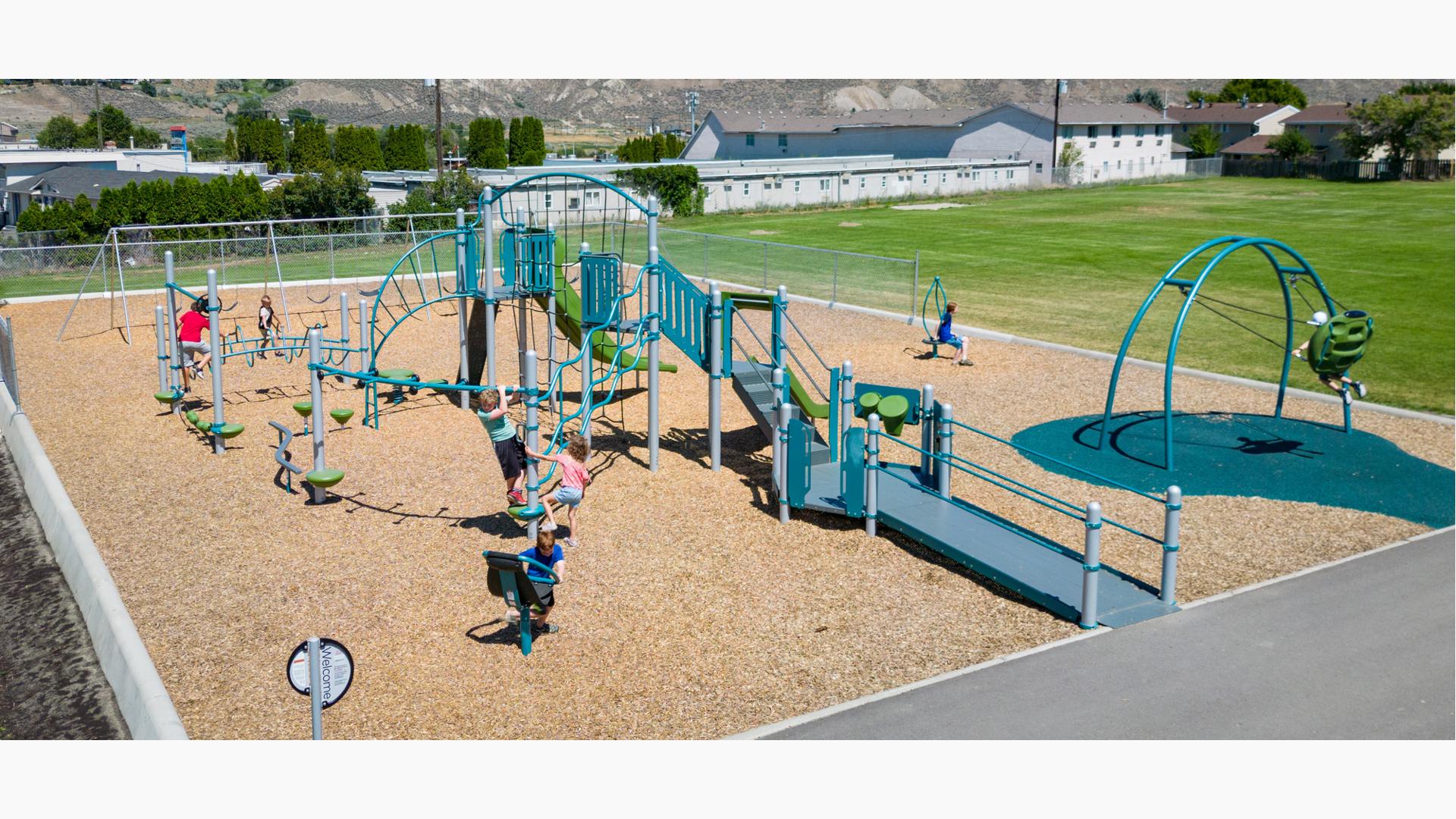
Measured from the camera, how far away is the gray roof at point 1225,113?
97.0m

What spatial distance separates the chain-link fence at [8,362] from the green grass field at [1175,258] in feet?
57.2

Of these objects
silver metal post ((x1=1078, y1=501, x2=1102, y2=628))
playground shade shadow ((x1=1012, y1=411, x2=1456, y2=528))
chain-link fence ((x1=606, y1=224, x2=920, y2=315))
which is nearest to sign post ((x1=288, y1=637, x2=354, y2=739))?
silver metal post ((x1=1078, y1=501, x2=1102, y2=628))

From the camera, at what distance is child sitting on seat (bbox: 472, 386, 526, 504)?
12.8 meters

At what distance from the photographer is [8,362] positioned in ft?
62.9

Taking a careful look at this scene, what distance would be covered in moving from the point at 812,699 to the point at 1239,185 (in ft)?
234

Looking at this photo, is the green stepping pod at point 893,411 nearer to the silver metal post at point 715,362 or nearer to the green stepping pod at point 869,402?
the green stepping pod at point 869,402

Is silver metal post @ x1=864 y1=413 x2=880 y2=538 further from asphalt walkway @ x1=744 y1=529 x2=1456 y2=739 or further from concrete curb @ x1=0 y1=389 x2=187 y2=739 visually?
concrete curb @ x1=0 y1=389 x2=187 y2=739

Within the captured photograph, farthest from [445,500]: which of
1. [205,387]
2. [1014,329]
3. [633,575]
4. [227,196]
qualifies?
[227,196]

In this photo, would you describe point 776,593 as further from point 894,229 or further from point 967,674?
point 894,229

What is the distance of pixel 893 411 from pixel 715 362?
7.28ft

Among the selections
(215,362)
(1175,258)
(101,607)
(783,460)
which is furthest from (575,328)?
(1175,258)

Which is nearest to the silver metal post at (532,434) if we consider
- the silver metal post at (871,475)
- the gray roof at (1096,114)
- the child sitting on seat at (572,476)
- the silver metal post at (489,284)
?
the child sitting on seat at (572,476)

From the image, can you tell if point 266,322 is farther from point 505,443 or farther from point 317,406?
point 505,443

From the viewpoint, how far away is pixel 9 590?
488 inches
